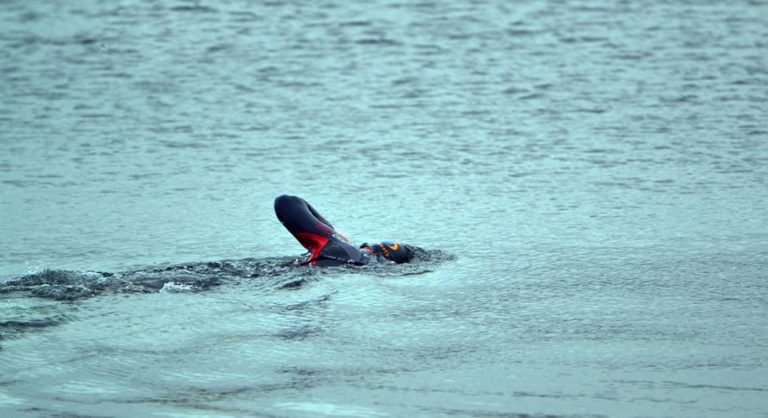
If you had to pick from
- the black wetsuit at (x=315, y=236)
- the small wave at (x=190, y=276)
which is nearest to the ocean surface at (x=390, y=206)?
the small wave at (x=190, y=276)

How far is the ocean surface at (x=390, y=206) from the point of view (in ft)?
22.2

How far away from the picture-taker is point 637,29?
17.8 m

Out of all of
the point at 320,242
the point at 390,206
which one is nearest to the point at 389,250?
the point at 320,242

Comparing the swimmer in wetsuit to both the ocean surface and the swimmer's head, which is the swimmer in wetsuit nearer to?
the swimmer's head

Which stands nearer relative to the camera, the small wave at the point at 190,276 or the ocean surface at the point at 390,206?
the ocean surface at the point at 390,206

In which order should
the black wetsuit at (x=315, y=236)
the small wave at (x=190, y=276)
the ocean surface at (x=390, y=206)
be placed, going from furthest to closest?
the black wetsuit at (x=315, y=236) < the small wave at (x=190, y=276) < the ocean surface at (x=390, y=206)

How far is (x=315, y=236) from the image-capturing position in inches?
350

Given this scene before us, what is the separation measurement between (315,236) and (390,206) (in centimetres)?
194

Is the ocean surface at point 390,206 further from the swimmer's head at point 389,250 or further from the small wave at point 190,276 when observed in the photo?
the swimmer's head at point 389,250

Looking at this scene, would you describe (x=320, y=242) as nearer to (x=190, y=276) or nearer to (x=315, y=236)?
(x=315, y=236)

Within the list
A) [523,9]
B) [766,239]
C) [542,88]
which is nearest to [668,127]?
[542,88]

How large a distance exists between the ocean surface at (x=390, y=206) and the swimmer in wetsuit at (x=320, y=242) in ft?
0.42

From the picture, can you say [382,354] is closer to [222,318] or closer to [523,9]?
[222,318]

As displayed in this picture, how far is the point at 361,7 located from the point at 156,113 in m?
6.10
